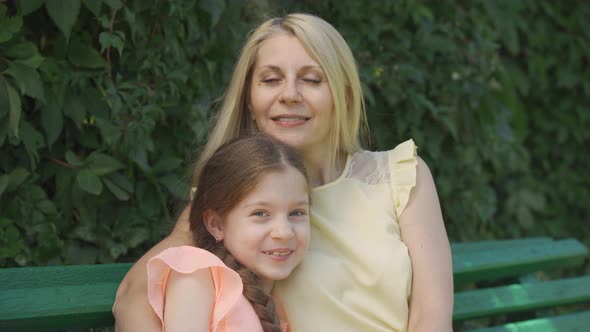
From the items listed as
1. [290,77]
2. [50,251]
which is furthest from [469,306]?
[50,251]

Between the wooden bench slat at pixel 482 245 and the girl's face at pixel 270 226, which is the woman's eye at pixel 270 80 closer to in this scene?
the girl's face at pixel 270 226

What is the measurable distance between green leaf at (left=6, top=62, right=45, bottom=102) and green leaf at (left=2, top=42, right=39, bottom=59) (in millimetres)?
35

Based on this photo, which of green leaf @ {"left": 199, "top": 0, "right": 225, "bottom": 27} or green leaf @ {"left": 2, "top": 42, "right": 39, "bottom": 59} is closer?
green leaf @ {"left": 2, "top": 42, "right": 39, "bottom": 59}

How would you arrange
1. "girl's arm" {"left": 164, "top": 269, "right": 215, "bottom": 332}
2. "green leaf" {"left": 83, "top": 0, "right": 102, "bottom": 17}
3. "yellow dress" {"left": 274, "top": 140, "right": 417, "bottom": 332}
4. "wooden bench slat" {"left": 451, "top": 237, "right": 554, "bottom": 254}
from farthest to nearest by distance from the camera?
"wooden bench slat" {"left": 451, "top": 237, "right": 554, "bottom": 254}, "green leaf" {"left": 83, "top": 0, "right": 102, "bottom": 17}, "yellow dress" {"left": 274, "top": 140, "right": 417, "bottom": 332}, "girl's arm" {"left": 164, "top": 269, "right": 215, "bottom": 332}

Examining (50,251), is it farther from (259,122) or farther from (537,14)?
(537,14)

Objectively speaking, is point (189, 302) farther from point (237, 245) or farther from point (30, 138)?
point (30, 138)

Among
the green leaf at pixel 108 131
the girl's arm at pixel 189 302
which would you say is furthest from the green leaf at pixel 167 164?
the girl's arm at pixel 189 302

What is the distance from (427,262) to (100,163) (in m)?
1.14

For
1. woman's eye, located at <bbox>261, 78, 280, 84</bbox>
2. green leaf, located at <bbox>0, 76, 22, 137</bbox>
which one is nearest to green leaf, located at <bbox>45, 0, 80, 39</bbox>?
green leaf, located at <bbox>0, 76, 22, 137</bbox>

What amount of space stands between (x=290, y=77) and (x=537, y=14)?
3.05 metres

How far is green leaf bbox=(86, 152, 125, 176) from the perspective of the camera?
112 inches

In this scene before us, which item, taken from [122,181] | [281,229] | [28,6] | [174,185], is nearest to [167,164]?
[174,185]

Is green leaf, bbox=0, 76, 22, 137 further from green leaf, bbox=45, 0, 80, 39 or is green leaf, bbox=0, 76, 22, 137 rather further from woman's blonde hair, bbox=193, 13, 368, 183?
woman's blonde hair, bbox=193, 13, 368, 183

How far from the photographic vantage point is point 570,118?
5.35 metres
